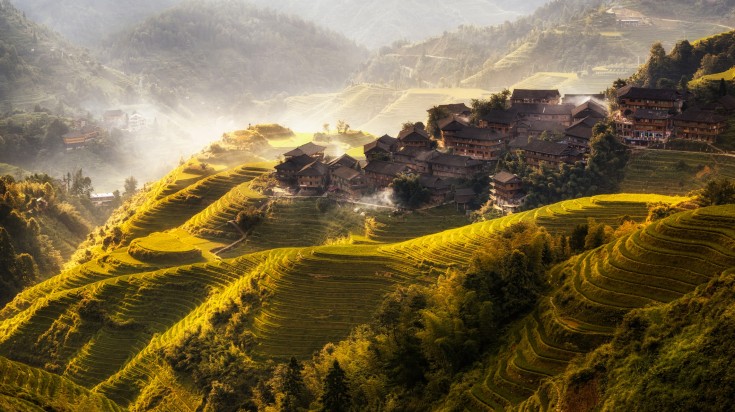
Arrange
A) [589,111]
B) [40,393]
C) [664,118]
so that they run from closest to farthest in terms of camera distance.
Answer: [40,393] → [664,118] → [589,111]

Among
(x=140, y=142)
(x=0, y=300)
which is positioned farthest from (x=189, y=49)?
(x=0, y=300)

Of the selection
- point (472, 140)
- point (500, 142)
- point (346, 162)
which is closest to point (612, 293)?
point (472, 140)

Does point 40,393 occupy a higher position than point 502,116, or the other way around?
point 502,116

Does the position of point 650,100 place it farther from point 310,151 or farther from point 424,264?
point 310,151

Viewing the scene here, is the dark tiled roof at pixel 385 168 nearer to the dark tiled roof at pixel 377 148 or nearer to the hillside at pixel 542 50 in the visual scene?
the dark tiled roof at pixel 377 148

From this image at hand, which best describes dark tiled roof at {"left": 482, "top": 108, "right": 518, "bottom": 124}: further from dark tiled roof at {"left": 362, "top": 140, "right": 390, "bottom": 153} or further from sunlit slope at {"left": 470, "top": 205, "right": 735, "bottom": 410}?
sunlit slope at {"left": 470, "top": 205, "right": 735, "bottom": 410}

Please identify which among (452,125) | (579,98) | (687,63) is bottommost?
(452,125)

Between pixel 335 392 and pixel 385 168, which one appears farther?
pixel 385 168

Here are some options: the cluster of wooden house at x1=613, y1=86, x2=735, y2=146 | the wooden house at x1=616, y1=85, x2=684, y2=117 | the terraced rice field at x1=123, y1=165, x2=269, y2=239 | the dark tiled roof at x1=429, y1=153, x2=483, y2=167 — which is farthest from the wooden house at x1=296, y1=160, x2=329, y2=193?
the wooden house at x1=616, y1=85, x2=684, y2=117
